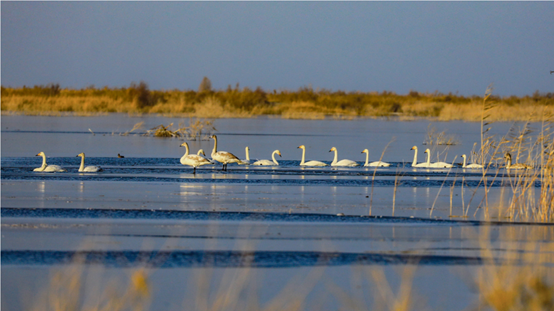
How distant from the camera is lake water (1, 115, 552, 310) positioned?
6.00 m

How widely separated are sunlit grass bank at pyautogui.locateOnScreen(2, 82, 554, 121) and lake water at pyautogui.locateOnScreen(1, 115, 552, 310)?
24.5 m

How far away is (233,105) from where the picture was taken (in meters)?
49.4

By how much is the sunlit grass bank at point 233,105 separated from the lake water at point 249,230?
24498 mm

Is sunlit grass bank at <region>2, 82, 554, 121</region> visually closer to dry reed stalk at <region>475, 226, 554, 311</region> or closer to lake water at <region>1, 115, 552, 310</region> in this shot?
lake water at <region>1, 115, 552, 310</region>

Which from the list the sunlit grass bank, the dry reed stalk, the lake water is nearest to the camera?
the dry reed stalk

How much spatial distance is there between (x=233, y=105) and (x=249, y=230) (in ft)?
137

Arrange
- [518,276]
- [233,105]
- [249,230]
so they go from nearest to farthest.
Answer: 1. [518,276]
2. [249,230]
3. [233,105]

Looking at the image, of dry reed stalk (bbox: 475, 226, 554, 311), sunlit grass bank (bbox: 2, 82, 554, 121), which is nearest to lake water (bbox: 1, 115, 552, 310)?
dry reed stalk (bbox: 475, 226, 554, 311)

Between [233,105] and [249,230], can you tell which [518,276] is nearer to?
[249,230]

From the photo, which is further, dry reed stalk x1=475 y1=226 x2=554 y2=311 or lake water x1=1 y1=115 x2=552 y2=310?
lake water x1=1 y1=115 x2=552 y2=310

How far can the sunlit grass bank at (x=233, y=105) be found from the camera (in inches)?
1690

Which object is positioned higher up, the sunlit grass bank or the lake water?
the sunlit grass bank

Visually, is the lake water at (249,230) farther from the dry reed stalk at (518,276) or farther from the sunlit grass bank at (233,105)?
the sunlit grass bank at (233,105)

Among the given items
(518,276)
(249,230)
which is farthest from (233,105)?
(518,276)
